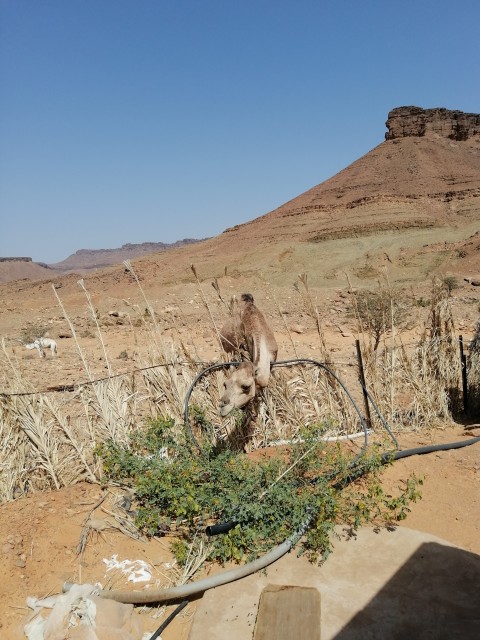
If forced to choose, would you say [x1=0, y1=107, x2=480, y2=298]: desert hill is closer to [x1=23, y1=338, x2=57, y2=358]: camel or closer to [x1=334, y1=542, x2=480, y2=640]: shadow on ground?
[x1=23, y1=338, x2=57, y2=358]: camel

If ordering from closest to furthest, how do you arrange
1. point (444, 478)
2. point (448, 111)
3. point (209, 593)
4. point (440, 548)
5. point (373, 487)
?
point (209, 593) → point (440, 548) → point (373, 487) → point (444, 478) → point (448, 111)

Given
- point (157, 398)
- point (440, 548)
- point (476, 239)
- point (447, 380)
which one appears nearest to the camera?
point (440, 548)

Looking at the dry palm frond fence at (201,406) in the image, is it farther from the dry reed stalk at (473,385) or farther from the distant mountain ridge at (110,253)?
the distant mountain ridge at (110,253)

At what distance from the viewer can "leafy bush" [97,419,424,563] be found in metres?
3.55

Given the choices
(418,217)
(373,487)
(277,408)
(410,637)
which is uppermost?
(418,217)

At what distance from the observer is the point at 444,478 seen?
4414mm

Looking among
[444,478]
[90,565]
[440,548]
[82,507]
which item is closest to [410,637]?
[440,548]

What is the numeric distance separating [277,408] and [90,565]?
258cm

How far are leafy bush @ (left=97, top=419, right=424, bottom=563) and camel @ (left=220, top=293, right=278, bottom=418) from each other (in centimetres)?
62

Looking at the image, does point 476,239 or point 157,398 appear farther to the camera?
point 476,239

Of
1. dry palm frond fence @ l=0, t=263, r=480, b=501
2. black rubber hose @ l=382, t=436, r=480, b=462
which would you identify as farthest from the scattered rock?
black rubber hose @ l=382, t=436, r=480, b=462

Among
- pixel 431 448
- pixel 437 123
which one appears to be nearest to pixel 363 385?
pixel 431 448

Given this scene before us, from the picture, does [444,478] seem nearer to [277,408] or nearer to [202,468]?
[277,408]

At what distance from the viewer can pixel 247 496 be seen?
3715 mm
